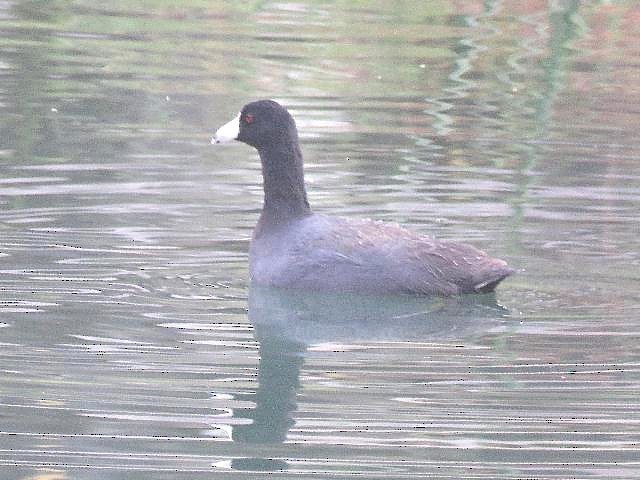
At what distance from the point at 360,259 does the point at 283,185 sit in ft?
2.66

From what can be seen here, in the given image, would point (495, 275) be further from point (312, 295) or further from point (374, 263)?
point (312, 295)

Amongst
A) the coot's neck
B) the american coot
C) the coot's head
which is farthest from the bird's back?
the coot's head

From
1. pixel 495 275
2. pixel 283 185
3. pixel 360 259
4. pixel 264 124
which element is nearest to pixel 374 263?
pixel 360 259

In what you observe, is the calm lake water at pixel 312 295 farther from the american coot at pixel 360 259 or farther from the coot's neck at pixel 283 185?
the coot's neck at pixel 283 185

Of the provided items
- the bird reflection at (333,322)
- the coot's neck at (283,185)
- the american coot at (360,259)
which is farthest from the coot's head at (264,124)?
the bird reflection at (333,322)

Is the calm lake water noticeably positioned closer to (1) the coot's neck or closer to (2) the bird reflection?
(2) the bird reflection

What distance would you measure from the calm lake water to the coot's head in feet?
2.37

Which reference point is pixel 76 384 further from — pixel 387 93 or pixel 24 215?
pixel 387 93

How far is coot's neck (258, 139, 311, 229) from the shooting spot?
918 cm

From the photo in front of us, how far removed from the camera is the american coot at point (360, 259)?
874 cm

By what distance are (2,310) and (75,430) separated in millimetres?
1866

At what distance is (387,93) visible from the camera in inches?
601

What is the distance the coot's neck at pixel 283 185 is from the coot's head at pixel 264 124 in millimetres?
45

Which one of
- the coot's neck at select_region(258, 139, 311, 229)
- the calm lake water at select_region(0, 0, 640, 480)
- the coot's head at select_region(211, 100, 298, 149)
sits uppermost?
the coot's head at select_region(211, 100, 298, 149)
